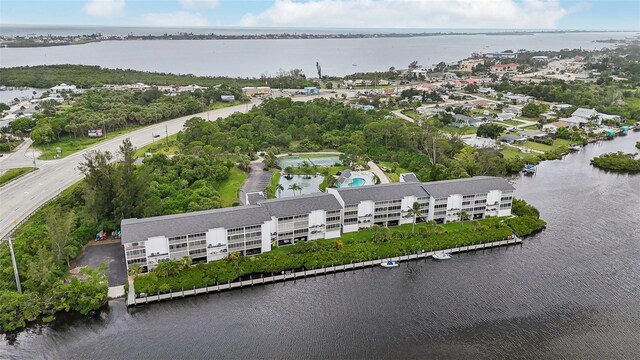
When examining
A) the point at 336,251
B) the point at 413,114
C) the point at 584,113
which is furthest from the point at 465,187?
the point at 584,113

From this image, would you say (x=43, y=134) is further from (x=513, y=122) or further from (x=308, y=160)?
(x=513, y=122)

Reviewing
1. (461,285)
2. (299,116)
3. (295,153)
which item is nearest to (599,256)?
(461,285)

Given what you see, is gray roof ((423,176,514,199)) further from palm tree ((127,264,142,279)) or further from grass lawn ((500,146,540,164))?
palm tree ((127,264,142,279))

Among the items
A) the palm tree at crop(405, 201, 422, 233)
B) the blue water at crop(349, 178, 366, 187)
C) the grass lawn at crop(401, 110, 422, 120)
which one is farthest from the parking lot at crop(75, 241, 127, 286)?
the grass lawn at crop(401, 110, 422, 120)

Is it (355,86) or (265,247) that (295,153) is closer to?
(265,247)

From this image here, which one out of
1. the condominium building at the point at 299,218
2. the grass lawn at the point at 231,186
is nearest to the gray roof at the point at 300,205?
the condominium building at the point at 299,218

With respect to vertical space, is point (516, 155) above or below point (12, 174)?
below
